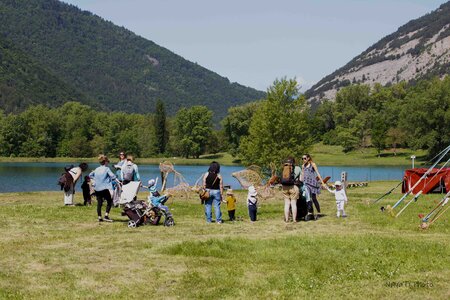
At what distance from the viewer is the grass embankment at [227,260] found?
988 cm

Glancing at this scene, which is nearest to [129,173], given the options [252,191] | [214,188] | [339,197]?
[214,188]

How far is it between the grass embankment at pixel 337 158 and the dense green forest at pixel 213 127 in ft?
7.73

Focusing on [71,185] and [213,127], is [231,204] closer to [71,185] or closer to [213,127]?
[71,185]

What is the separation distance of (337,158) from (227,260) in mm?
103337

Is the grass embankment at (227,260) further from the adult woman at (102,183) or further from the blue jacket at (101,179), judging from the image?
the blue jacket at (101,179)

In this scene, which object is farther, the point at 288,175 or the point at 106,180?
the point at 106,180

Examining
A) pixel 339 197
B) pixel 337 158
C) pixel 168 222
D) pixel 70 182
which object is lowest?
pixel 337 158

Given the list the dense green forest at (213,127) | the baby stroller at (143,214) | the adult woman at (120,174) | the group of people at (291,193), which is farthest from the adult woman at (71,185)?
the dense green forest at (213,127)

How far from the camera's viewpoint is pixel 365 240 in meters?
14.3

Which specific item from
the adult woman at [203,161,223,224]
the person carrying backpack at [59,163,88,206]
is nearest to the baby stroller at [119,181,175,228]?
the adult woman at [203,161,223,224]

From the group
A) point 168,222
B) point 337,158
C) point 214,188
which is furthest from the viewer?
point 337,158

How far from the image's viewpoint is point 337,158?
372 feet

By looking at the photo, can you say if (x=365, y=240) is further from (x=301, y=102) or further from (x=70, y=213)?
(x=301, y=102)

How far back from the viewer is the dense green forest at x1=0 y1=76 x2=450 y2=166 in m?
99.9
